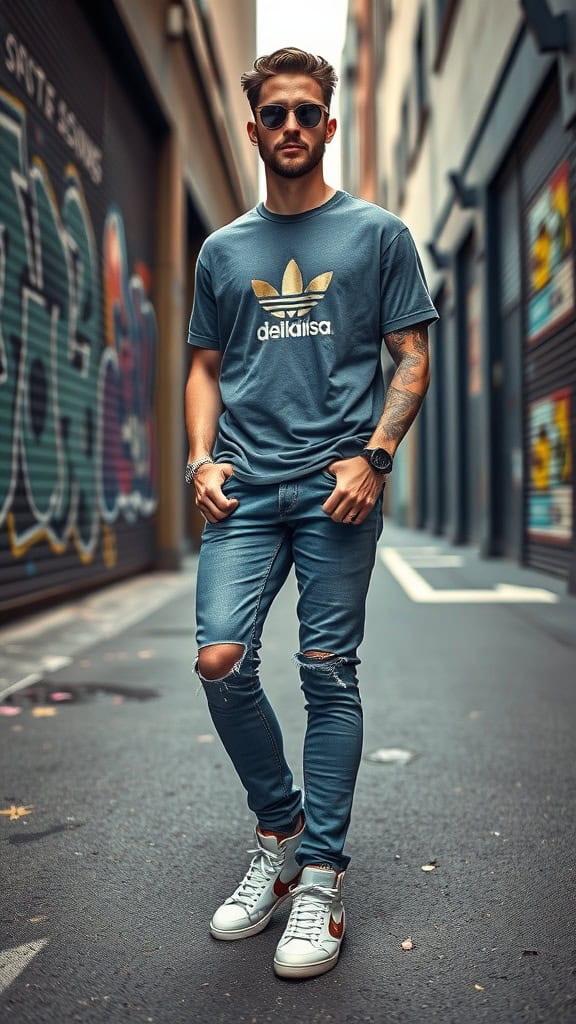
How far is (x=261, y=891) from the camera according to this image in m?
2.46

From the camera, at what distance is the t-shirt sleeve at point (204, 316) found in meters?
2.66

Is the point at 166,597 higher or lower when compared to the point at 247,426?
lower

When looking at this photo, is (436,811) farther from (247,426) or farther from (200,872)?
(247,426)

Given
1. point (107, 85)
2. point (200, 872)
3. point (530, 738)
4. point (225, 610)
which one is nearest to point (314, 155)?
point (225, 610)

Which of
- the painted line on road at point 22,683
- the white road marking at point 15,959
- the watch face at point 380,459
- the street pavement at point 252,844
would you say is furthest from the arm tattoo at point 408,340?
the painted line on road at point 22,683

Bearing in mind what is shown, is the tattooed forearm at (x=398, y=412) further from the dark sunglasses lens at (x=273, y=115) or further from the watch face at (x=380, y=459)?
the dark sunglasses lens at (x=273, y=115)

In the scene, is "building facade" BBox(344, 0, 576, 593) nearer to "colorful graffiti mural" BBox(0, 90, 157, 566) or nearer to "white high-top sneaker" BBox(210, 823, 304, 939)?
"colorful graffiti mural" BBox(0, 90, 157, 566)

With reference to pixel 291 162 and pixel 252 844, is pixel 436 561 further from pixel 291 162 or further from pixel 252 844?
→ pixel 291 162

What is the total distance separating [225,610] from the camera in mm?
2385

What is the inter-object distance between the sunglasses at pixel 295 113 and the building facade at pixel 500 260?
7091mm

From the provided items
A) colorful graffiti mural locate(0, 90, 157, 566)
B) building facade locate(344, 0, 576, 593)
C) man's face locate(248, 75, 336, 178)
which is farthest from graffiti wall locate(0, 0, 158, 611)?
man's face locate(248, 75, 336, 178)

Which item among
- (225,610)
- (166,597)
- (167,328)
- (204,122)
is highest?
(204,122)

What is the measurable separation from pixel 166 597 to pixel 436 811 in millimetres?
6817

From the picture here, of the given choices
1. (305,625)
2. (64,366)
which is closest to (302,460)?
(305,625)
